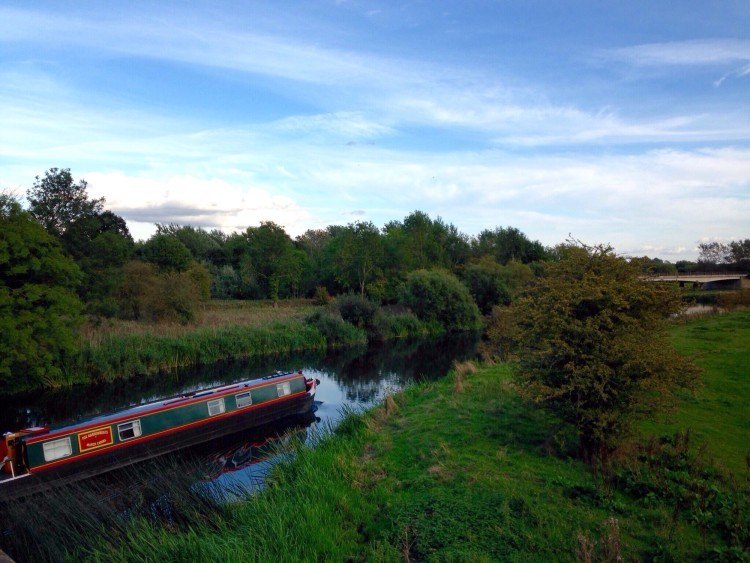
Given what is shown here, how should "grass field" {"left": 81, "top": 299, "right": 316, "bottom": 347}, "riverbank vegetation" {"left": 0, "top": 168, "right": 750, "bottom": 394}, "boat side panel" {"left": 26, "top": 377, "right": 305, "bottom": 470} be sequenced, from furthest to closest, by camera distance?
"grass field" {"left": 81, "top": 299, "right": 316, "bottom": 347}, "riverbank vegetation" {"left": 0, "top": 168, "right": 750, "bottom": 394}, "boat side panel" {"left": 26, "top": 377, "right": 305, "bottom": 470}

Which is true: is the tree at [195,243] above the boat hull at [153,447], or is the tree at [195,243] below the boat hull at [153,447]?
above

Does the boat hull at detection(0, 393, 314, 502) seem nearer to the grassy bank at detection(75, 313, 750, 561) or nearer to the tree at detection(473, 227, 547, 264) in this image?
the grassy bank at detection(75, 313, 750, 561)

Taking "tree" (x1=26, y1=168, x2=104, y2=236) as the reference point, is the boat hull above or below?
below

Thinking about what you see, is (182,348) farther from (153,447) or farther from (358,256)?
(358,256)

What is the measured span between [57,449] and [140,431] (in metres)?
1.99

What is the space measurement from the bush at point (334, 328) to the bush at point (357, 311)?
1.94 meters

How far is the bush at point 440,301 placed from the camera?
41281 mm

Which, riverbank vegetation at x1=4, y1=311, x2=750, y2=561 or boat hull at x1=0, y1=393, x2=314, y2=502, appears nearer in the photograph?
riverbank vegetation at x1=4, y1=311, x2=750, y2=561

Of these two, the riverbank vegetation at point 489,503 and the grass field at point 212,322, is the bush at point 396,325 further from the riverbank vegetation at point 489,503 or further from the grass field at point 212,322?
the riverbank vegetation at point 489,503

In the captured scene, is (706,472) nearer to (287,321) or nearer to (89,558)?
(89,558)

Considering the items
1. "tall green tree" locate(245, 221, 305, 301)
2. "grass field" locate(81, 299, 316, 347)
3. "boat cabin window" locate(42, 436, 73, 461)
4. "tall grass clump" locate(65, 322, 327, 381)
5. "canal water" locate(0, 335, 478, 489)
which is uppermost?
"tall green tree" locate(245, 221, 305, 301)

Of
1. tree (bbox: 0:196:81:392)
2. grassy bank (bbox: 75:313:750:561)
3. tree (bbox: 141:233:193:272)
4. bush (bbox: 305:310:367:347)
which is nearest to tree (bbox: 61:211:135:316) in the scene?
tree (bbox: 0:196:81:392)

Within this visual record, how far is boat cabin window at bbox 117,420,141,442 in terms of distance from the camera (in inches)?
500

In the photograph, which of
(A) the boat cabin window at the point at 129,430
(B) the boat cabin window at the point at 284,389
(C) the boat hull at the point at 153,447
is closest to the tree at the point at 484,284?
(C) the boat hull at the point at 153,447
